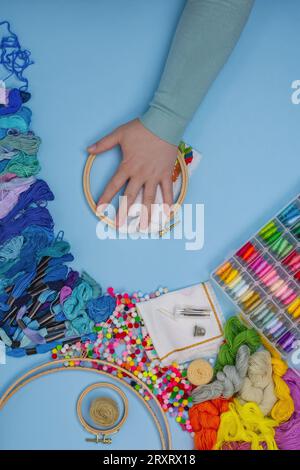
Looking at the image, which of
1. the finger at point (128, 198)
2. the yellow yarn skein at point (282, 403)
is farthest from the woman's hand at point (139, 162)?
the yellow yarn skein at point (282, 403)

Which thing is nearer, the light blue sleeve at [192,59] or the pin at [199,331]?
the light blue sleeve at [192,59]

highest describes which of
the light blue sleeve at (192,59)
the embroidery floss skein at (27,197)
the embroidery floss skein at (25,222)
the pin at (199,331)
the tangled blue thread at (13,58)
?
the light blue sleeve at (192,59)

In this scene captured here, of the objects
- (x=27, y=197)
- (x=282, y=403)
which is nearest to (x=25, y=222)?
(x=27, y=197)

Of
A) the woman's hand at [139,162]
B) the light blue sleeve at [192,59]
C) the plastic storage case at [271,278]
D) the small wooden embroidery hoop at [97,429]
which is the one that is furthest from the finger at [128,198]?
the small wooden embroidery hoop at [97,429]

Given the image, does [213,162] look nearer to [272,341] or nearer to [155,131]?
[155,131]

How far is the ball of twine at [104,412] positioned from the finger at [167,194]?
408 millimetres

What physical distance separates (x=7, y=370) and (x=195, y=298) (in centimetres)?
42

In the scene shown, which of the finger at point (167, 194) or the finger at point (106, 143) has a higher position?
the finger at point (106, 143)

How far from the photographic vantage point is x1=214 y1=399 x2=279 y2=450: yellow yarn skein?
129 cm

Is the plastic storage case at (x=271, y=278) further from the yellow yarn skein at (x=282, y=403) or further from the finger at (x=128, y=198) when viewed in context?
the finger at (x=128, y=198)

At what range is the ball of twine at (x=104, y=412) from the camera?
1300 millimetres

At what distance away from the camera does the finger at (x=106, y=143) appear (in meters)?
1.30

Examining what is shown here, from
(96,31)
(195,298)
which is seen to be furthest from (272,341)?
(96,31)

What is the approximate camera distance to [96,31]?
1.36 meters
